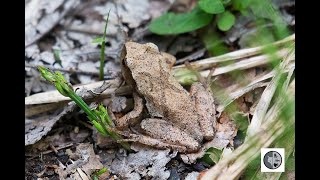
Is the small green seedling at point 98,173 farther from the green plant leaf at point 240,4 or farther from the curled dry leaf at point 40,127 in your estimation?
the green plant leaf at point 240,4

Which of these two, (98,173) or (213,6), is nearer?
(98,173)

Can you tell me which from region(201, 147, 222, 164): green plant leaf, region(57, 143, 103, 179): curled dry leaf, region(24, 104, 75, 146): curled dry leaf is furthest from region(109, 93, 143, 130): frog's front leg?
region(201, 147, 222, 164): green plant leaf

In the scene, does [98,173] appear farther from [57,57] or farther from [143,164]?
[57,57]

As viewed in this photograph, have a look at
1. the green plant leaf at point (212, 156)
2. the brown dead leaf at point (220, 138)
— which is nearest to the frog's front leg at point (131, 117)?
the brown dead leaf at point (220, 138)

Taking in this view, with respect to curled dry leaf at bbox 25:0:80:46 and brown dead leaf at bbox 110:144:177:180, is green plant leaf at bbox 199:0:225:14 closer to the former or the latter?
brown dead leaf at bbox 110:144:177:180

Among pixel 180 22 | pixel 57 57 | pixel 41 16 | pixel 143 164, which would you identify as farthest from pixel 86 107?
pixel 41 16

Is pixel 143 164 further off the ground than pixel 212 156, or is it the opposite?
pixel 212 156

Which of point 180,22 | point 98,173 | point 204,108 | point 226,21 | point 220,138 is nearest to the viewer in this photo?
point 98,173
